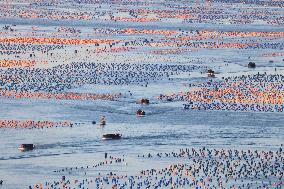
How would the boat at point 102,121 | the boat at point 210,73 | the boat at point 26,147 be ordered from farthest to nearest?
1. the boat at point 210,73
2. the boat at point 102,121
3. the boat at point 26,147

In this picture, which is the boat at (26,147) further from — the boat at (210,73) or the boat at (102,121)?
the boat at (210,73)

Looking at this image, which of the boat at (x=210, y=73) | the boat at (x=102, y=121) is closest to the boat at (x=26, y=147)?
the boat at (x=102, y=121)

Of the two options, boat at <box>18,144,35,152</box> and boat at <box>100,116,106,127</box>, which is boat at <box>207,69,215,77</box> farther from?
boat at <box>18,144,35,152</box>

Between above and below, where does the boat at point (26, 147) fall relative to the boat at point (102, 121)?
below

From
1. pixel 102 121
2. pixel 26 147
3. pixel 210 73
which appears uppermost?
pixel 210 73

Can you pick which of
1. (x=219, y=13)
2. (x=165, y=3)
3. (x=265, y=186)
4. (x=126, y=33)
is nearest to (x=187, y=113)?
(x=265, y=186)

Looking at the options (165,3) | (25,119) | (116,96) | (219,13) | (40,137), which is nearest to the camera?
(40,137)

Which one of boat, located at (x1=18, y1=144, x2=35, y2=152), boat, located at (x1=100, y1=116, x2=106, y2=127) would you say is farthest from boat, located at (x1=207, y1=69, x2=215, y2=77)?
boat, located at (x1=18, y1=144, x2=35, y2=152)

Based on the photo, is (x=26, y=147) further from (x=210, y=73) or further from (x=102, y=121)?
(x=210, y=73)

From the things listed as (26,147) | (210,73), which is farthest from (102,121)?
(210,73)

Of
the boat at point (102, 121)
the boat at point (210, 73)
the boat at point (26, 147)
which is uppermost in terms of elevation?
the boat at point (210, 73)

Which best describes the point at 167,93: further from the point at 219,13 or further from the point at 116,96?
the point at 219,13
